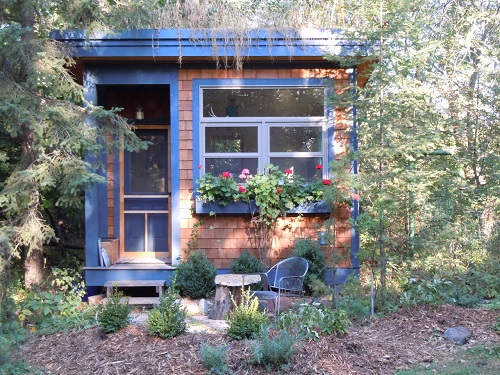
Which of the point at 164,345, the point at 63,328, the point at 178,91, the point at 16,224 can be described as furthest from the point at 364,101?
the point at 16,224

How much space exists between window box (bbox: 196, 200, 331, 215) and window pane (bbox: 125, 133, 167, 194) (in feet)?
4.28

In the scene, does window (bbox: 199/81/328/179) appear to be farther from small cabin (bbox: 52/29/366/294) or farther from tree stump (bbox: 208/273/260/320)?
tree stump (bbox: 208/273/260/320)

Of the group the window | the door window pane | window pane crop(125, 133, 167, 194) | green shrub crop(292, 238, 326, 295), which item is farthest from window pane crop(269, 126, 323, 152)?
the door window pane

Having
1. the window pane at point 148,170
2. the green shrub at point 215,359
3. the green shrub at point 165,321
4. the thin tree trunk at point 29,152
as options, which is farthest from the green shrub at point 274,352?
the window pane at point 148,170

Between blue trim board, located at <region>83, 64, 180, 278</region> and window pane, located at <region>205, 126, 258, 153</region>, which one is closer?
blue trim board, located at <region>83, 64, 180, 278</region>

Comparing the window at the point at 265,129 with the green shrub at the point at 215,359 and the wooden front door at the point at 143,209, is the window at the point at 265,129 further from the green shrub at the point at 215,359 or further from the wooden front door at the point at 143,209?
the green shrub at the point at 215,359

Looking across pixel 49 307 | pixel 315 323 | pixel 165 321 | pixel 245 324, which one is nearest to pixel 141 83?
pixel 49 307

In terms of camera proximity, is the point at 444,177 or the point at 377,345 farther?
the point at 444,177

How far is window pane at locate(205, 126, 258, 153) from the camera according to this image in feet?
25.2

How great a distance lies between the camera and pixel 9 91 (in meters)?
6.28

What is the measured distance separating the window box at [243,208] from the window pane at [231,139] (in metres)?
0.86

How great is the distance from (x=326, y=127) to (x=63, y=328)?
459 cm

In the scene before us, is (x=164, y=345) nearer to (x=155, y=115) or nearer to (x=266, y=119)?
(x=266, y=119)

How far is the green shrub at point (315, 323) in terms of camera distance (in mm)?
4794
